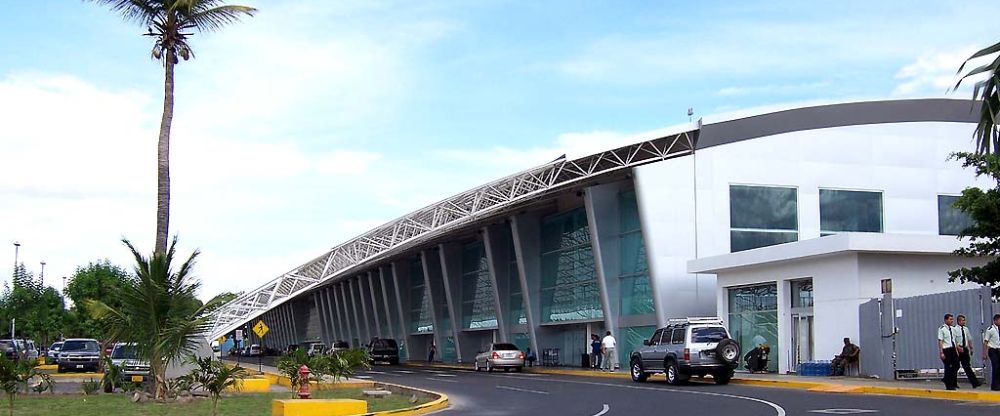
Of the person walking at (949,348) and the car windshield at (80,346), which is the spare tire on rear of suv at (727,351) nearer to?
the person walking at (949,348)

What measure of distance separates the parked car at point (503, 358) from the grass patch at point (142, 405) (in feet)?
62.3

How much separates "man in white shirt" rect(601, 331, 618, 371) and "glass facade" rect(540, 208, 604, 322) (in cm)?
494

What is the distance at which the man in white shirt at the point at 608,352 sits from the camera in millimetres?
41094

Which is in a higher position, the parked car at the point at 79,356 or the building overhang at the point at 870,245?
the building overhang at the point at 870,245

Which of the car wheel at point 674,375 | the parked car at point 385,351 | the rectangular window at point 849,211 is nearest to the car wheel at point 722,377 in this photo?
the car wheel at point 674,375

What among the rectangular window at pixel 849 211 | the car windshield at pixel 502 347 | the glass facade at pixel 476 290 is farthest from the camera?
the glass facade at pixel 476 290

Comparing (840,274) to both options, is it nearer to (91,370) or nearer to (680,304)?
(680,304)

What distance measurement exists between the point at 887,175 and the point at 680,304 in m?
10.4

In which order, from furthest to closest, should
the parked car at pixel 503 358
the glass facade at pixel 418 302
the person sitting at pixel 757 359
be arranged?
the glass facade at pixel 418 302, the parked car at pixel 503 358, the person sitting at pixel 757 359

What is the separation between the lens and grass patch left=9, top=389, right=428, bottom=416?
20.9 meters

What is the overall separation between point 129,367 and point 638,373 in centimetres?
1498

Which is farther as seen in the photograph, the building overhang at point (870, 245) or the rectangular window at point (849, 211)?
the rectangular window at point (849, 211)

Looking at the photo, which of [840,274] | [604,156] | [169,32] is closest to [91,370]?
[169,32]

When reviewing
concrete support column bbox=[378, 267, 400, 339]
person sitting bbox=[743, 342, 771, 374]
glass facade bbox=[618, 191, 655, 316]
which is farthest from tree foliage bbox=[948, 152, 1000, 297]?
concrete support column bbox=[378, 267, 400, 339]
